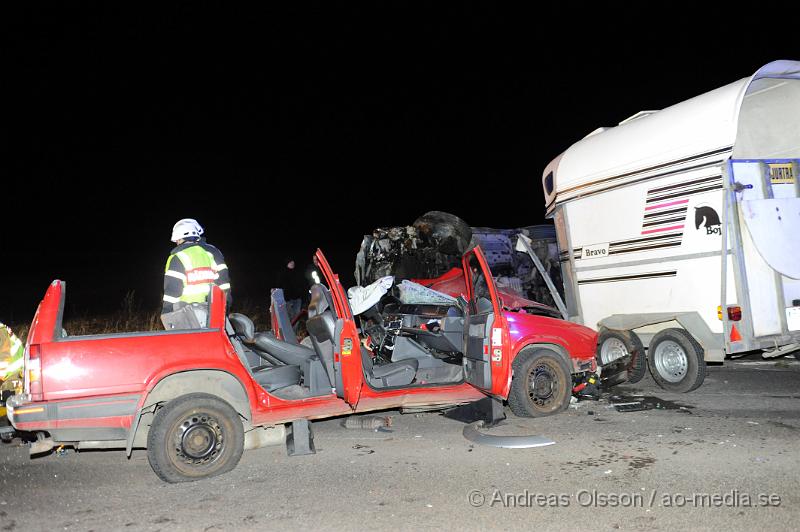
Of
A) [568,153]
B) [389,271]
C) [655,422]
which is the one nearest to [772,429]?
[655,422]

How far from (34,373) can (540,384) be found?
475cm

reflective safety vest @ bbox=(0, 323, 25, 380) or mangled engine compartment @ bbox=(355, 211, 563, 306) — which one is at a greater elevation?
mangled engine compartment @ bbox=(355, 211, 563, 306)

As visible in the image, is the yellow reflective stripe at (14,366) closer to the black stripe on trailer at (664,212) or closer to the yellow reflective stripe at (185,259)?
the yellow reflective stripe at (185,259)

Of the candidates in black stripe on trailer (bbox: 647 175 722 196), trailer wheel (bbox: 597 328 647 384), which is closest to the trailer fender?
trailer wheel (bbox: 597 328 647 384)

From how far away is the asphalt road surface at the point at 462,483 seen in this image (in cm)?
418

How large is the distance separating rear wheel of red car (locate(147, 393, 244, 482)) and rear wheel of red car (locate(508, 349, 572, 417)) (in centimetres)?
295

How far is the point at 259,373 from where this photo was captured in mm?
5941

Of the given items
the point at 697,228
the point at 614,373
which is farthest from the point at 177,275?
the point at 697,228

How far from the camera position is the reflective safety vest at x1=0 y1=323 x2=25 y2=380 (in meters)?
6.65

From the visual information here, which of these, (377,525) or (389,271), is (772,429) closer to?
(377,525)

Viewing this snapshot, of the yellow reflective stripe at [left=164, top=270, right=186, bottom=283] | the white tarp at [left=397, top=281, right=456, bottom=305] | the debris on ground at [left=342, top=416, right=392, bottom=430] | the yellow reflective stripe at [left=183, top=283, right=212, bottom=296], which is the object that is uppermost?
the yellow reflective stripe at [left=164, top=270, right=186, bottom=283]

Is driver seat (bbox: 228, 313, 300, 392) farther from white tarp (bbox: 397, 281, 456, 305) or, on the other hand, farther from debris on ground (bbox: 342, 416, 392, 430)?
white tarp (bbox: 397, 281, 456, 305)

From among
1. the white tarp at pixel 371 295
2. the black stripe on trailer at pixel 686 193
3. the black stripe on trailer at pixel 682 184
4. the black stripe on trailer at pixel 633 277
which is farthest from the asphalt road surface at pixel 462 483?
the black stripe on trailer at pixel 682 184

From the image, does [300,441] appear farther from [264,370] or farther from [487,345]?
[487,345]
